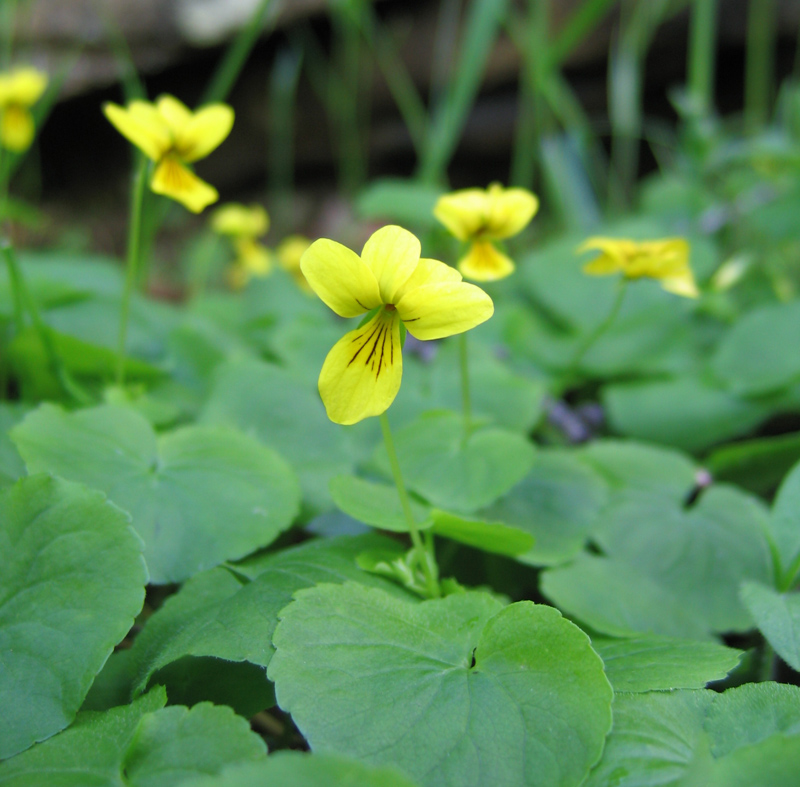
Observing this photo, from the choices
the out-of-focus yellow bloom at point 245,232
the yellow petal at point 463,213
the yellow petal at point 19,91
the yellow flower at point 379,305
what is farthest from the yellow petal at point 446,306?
the out-of-focus yellow bloom at point 245,232

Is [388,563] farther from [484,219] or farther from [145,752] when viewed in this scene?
[484,219]

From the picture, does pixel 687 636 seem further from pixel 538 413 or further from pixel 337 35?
pixel 337 35

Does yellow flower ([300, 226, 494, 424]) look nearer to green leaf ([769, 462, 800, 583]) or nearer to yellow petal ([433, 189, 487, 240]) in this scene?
yellow petal ([433, 189, 487, 240])

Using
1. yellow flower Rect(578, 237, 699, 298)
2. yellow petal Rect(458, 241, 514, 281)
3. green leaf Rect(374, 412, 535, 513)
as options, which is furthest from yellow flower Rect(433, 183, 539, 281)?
green leaf Rect(374, 412, 535, 513)

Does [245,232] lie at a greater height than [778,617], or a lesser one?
greater

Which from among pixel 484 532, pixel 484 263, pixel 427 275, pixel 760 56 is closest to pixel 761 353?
pixel 484 263
